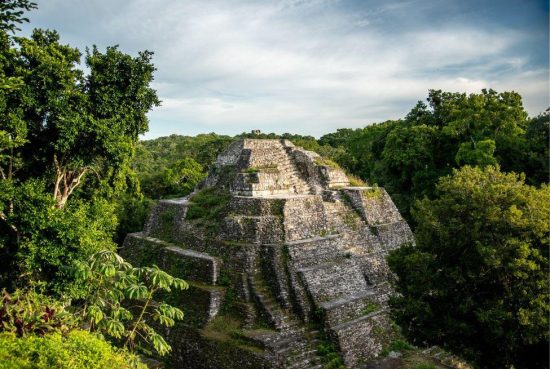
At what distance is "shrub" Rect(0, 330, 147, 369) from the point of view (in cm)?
420

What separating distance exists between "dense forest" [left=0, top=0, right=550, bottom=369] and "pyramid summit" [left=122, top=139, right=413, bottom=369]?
1.35 m

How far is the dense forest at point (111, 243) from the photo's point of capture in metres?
5.21

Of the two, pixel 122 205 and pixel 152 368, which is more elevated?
pixel 122 205

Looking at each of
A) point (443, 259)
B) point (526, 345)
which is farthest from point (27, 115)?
point (526, 345)

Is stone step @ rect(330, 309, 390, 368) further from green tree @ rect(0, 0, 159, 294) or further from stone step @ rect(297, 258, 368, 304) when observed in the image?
green tree @ rect(0, 0, 159, 294)

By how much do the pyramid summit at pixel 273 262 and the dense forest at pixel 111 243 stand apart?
1.35 meters

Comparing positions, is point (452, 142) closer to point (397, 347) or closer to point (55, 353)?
point (397, 347)

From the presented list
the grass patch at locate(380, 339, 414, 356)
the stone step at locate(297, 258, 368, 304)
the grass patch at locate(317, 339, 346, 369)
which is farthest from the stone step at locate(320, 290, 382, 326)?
the grass patch at locate(380, 339, 414, 356)

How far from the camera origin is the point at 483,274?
820cm

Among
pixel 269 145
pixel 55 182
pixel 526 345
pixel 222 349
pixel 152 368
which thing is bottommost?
pixel 152 368

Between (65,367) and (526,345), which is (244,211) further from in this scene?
(65,367)

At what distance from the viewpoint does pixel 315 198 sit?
1280 centimetres

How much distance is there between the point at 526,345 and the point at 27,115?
41.6 ft

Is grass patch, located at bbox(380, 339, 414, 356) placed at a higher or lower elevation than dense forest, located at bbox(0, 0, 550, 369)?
lower
